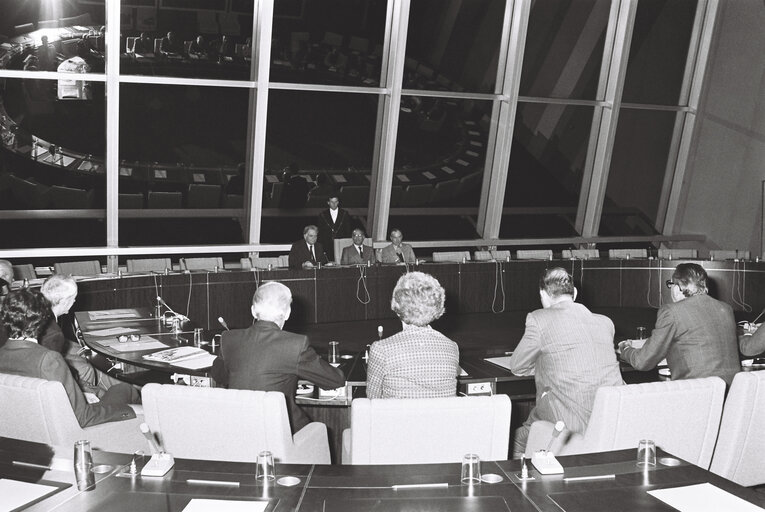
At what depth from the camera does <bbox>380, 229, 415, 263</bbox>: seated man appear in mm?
8594

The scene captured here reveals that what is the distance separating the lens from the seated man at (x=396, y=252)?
28.2 feet

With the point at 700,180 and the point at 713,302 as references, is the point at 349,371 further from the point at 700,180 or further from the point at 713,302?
the point at 700,180

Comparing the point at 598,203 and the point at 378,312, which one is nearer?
the point at 378,312

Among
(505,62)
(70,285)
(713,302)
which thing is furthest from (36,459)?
(505,62)

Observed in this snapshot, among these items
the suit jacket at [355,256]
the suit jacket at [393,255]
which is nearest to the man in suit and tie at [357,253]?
the suit jacket at [355,256]

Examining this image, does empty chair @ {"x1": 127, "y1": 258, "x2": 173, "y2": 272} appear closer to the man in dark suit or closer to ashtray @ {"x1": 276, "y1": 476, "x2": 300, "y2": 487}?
the man in dark suit

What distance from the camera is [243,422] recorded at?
2.77 metres

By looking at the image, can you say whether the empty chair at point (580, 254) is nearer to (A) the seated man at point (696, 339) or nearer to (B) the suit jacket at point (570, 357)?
(A) the seated man at point (696, 339)

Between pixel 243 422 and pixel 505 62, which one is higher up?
pixel 505 62

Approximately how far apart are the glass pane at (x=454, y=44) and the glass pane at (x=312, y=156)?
99.1 inches

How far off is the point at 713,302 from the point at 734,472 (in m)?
1.05

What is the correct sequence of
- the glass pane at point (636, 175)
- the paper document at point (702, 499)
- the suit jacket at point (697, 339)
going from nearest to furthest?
the paper document at point (702, 499) → the suit jacket at point (697, 339) → the glass pane at point (636, 175)

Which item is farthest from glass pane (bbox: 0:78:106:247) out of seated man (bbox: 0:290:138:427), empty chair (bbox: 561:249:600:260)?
seated man (bbox: 0:290:138:427)

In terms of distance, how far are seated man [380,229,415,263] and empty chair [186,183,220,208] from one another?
6853mm
